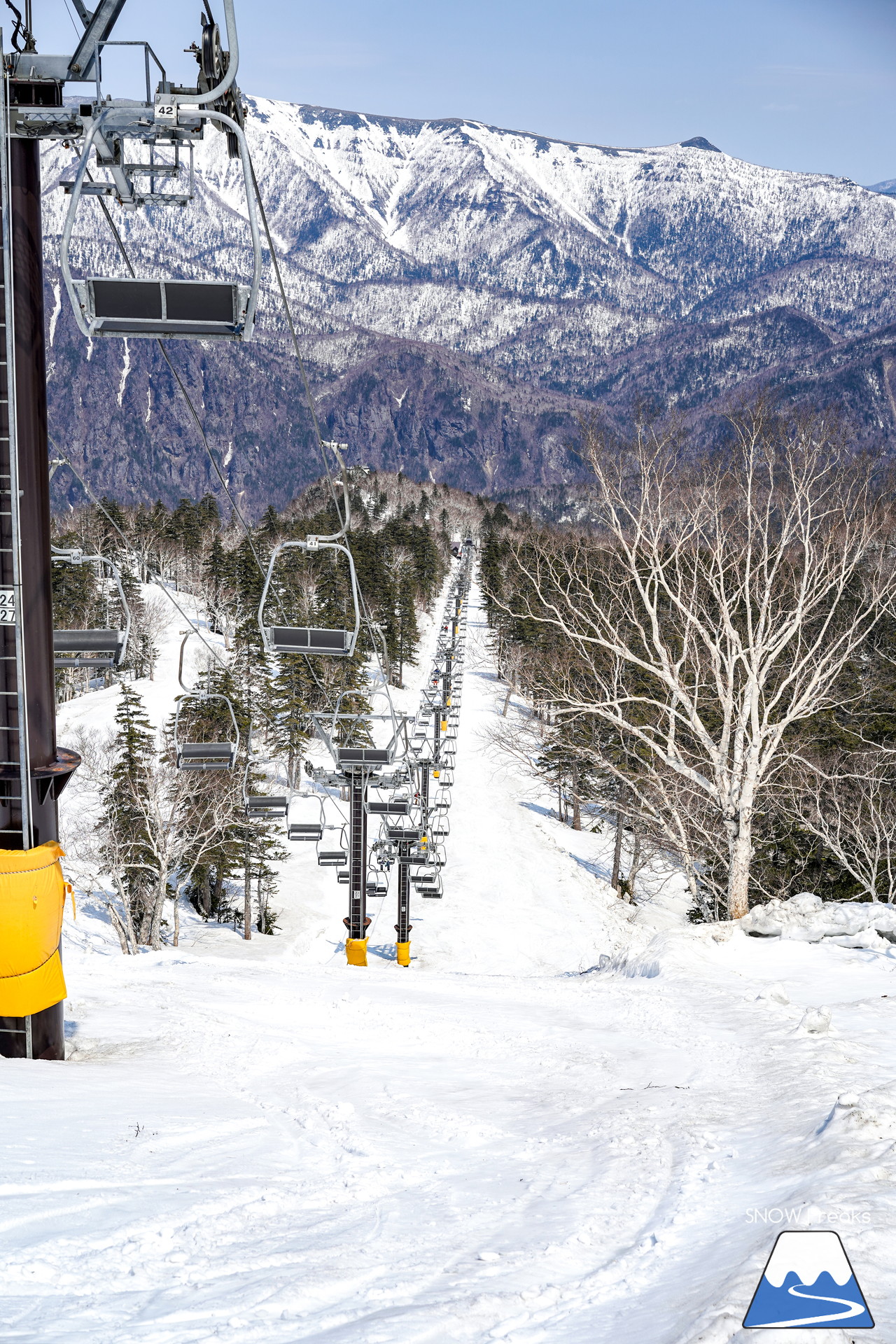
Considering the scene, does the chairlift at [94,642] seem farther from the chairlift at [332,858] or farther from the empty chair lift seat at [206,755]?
the chairlift at [332,858]

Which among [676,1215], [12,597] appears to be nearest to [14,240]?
[12,597]

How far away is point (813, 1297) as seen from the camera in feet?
12.5

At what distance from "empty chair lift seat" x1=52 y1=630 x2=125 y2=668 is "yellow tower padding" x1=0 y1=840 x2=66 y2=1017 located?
12.0ft

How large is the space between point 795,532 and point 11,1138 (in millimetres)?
14518

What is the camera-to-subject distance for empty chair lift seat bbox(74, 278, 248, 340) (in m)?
4.95

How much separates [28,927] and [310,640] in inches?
211

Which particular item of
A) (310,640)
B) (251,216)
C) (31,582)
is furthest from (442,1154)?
(310,640)

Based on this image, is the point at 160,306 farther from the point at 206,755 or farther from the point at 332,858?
the point at 332,858

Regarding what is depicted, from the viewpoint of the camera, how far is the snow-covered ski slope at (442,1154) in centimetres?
421

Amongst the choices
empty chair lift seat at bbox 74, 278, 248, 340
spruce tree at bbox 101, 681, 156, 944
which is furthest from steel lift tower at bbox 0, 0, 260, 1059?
spruce tree at bbox 101, 681, 156, 944

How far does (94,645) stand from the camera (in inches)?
453

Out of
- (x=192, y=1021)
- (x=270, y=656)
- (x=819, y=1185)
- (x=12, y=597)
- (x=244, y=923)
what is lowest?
(x=244, y=923)

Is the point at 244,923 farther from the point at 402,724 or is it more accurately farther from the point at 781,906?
the point at 781,906

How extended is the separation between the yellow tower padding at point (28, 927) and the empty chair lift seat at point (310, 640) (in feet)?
15.1
